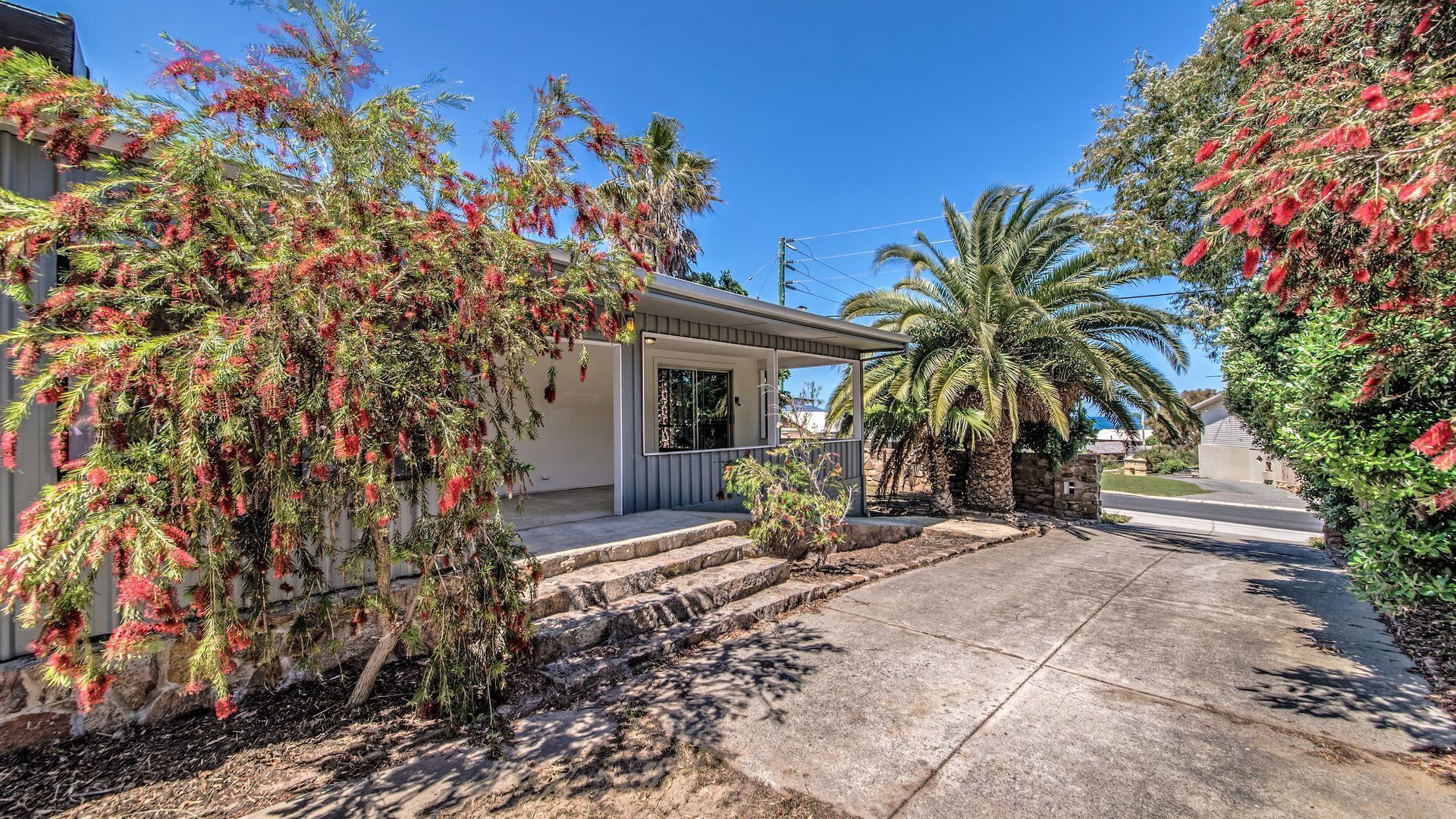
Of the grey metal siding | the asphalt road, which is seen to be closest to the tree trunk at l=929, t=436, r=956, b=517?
the grey metal siding

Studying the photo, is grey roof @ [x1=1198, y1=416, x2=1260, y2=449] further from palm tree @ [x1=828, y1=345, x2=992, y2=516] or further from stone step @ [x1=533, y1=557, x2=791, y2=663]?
stone step @ [x1=533, y1=557, x2=791, y2=663]

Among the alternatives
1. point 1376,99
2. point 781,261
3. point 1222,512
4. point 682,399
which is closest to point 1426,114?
point 1376,99

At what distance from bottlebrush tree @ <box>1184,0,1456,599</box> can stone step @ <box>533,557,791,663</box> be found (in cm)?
394

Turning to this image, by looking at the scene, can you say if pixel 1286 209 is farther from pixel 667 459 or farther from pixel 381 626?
pixel 667 459

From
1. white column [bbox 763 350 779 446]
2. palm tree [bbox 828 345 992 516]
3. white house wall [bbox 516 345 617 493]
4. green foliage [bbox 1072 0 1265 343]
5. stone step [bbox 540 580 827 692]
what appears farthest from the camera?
palm tree [bbox 828 345 992 516]

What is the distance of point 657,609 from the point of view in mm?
4574

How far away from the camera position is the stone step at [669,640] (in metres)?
3.73

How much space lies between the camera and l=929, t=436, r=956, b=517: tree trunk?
11.6 m

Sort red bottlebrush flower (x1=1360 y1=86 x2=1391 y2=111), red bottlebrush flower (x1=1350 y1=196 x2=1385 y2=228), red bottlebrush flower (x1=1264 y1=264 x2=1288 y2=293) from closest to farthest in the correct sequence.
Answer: red bottlebrush flower (x1=1350 y1=196 x2=1385 y2=228) → red bottlebrush flower (x1=1360 y1=86 x2=1391 y2=111) → red bottlebrush flower (x1=1264 y1=264 x2=1288 y2=293)

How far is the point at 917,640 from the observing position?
462 cm

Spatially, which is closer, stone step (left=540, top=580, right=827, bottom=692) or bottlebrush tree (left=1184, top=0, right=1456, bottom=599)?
bottlebrush tree (left=1184, top=0, right=1456, bottom=599)

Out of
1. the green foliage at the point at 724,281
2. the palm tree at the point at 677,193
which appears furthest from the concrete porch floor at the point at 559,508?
the green foliage at the point at 724,281

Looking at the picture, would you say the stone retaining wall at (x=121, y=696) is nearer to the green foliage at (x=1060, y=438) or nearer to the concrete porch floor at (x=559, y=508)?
the concrete porch floor at (x=559, y=508)

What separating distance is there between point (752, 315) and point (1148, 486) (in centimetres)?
2171
